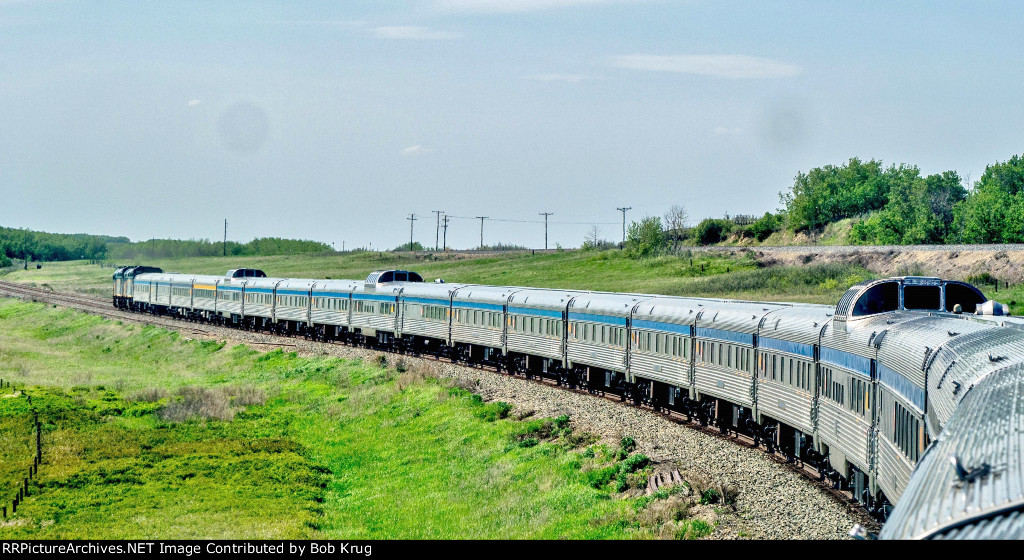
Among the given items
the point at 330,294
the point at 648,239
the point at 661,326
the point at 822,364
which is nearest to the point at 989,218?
the point at 648,239

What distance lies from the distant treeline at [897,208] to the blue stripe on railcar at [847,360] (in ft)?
253

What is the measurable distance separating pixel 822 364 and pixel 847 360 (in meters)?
1.72

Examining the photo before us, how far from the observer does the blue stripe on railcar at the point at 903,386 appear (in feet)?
39.0

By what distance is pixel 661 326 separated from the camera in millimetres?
28719

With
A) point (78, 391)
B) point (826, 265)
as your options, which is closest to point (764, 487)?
point (78, 391)

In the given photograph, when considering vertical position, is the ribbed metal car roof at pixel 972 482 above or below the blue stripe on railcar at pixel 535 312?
above

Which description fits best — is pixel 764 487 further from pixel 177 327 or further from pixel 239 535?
pixel 177 327

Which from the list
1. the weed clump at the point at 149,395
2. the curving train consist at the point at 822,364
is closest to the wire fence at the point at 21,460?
the weed clump at the point at 149,395

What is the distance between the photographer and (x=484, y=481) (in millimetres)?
22438

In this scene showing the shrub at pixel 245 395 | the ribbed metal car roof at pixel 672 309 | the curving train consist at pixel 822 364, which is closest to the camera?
the curving train consist at pixel 822 364

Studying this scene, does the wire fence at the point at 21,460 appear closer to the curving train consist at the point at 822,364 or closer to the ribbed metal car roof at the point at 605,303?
the curving train consist at the point at 822,364

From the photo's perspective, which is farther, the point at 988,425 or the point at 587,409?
the point at 587,409

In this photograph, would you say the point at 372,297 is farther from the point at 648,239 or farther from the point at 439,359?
the point at 648,239
